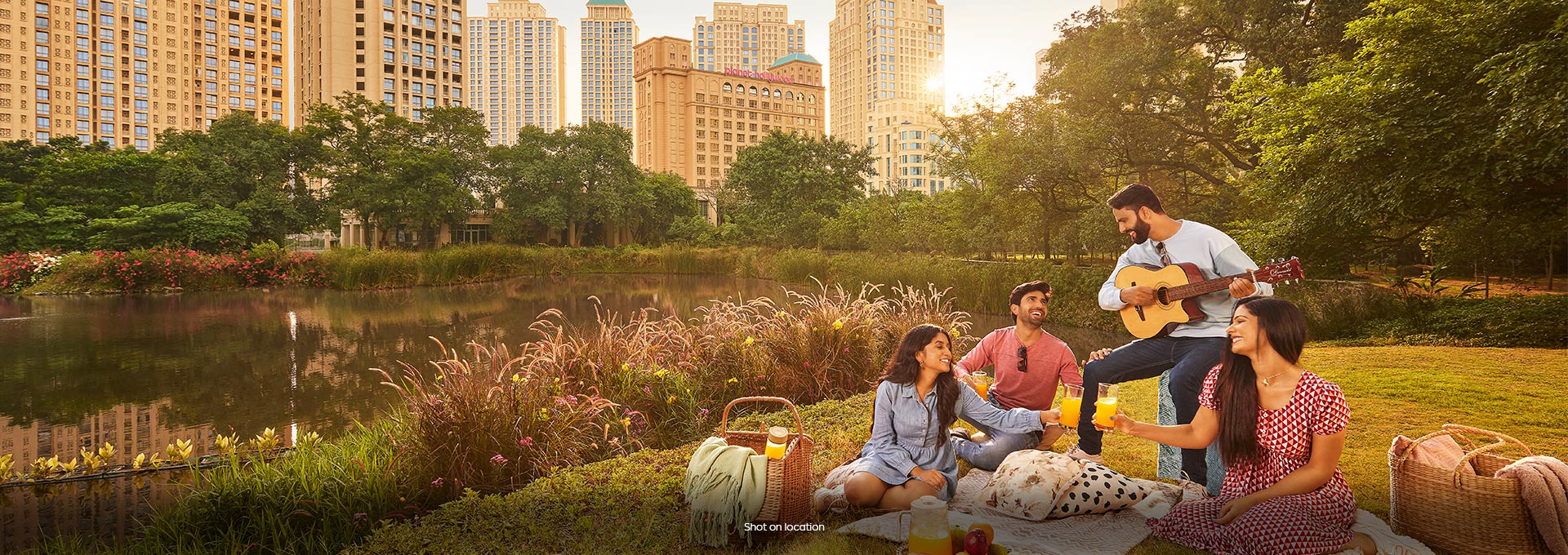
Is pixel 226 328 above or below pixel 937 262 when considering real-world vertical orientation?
below

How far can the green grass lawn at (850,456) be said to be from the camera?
3.04m

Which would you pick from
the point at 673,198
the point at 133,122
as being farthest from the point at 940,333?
the point at 133,122

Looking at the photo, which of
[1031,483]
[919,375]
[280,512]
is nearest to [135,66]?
[280,512]

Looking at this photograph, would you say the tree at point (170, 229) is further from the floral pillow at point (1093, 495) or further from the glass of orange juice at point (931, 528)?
the floral pillow at point (1093, 495)

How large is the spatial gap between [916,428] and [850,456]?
0.88 m

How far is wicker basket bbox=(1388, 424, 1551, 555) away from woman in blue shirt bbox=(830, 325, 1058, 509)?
122 centimetres

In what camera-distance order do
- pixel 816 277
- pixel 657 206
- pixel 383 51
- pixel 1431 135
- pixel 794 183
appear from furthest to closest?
pixel 383 51
pixel 657 206
pixel 794 183
pixel 816 277
pixel 1431 135

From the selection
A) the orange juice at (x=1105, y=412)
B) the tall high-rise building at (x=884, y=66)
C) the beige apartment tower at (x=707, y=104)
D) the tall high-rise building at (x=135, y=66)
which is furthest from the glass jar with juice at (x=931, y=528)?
the tall high-rise building at (x=135, y=66)

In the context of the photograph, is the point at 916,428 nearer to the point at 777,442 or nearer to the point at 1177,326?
the point at 777,442

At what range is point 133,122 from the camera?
39781 millimetres

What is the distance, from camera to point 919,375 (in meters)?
3.03

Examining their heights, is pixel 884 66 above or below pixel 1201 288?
above

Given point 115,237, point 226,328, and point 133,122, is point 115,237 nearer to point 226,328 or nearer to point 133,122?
point 226,328

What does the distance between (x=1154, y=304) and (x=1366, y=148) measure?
361 cm
